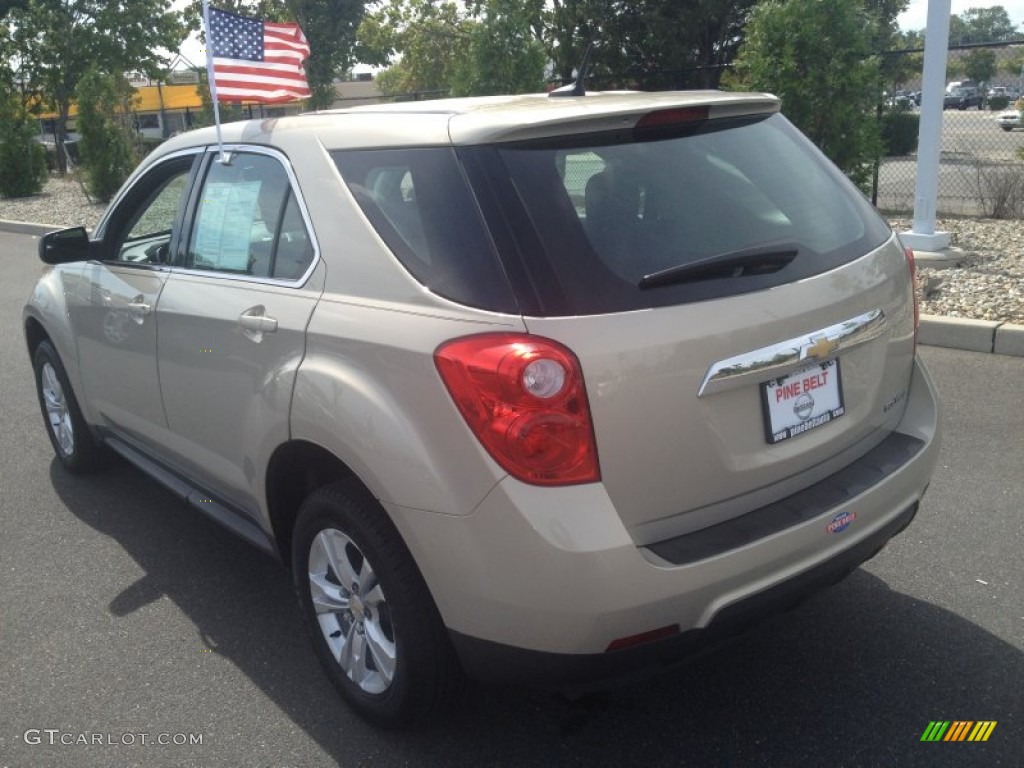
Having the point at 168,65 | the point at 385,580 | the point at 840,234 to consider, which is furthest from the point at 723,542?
the point at 168,65

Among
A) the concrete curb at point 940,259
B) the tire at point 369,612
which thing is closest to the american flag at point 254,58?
the tire at point 369,612

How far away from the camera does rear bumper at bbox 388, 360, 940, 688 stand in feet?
7.78

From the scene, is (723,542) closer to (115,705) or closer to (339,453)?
(339,453)

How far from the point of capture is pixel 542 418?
238cm

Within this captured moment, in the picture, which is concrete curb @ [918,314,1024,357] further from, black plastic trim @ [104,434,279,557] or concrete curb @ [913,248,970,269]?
black plastic trim @ [104,434,279,557]

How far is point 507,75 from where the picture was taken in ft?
47.0

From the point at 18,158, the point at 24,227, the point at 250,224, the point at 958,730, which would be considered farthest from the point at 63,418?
the point at 18,158

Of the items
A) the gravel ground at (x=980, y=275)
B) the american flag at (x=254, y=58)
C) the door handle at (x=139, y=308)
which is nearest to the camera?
the door handle at (x=139, y=308)

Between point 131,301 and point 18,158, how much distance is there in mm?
23123

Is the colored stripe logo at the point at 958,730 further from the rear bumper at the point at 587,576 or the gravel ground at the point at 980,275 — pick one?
the gravel ground at the point at 980,275

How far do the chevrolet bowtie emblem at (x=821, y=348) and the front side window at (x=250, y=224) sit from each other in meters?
1.49

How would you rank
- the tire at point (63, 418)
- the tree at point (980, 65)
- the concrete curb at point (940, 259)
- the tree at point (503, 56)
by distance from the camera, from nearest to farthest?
the tire at point (63, 418) → the concrete curb at point (940, 259) → the tree at point (503, 56) → the tree at point (980, 65)

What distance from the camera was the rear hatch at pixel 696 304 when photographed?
2.45 metres

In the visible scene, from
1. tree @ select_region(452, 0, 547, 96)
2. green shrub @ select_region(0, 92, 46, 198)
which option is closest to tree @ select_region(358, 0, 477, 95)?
green shrub @ select_region(0, 92, 46, 198)
